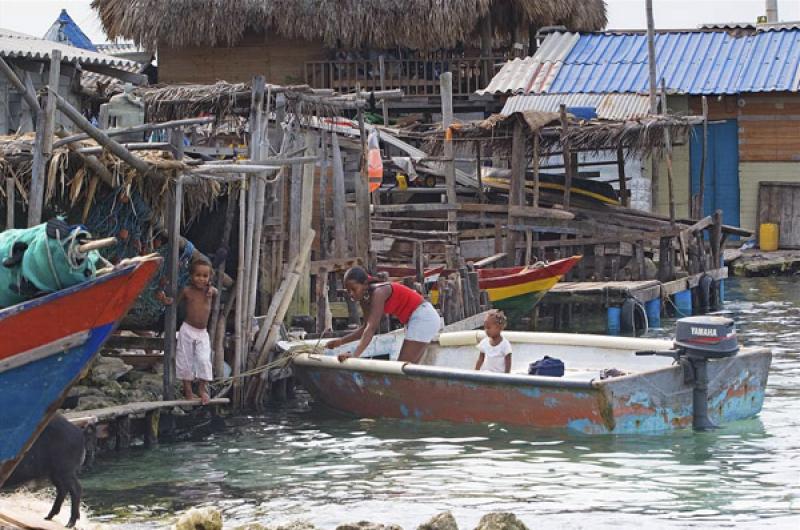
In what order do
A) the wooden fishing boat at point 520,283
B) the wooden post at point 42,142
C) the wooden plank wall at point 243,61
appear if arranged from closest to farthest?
the wooden post at point 42,142 → the wooden fishing boat at point 520,283 → the wooden plank wall at point 243,61

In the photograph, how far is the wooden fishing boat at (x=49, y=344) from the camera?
27.8ft

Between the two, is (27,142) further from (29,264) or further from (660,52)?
(660,52)

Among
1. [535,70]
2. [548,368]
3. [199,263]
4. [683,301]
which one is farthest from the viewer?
[535,70]

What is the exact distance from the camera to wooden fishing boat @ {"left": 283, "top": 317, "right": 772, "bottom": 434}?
39.5 feet

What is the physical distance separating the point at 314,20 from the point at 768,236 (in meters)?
9.50

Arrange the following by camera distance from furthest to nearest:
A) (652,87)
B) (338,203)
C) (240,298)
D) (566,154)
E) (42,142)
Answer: (652,87), (566,154), (338,203), (240,298), (42,142)

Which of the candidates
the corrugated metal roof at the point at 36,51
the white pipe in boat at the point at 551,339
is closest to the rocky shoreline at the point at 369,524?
the white pipe in boat at the point at 551,339

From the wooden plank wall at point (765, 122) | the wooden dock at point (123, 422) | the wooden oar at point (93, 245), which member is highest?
the wooden plank wall at point (765, 122)

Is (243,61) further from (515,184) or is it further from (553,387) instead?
(553,387)

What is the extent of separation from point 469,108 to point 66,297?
20532 millimetres

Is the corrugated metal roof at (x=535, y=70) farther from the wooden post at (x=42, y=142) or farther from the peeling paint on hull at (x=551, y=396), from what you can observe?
the wooden post at (x=42, y=142)

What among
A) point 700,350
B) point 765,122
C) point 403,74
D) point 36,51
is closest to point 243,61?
point 403,74

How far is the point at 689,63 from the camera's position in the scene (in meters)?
28.3

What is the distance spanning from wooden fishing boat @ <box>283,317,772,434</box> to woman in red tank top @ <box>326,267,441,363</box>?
32cm
